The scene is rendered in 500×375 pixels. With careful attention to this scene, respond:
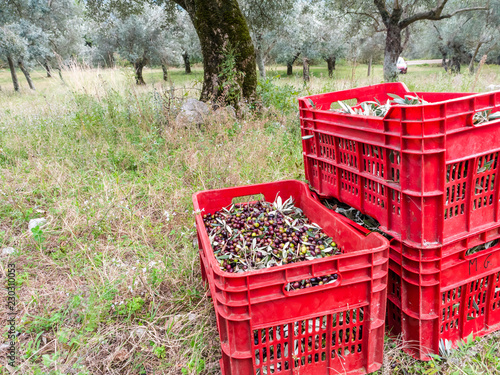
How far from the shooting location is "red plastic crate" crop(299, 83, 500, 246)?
1.53m

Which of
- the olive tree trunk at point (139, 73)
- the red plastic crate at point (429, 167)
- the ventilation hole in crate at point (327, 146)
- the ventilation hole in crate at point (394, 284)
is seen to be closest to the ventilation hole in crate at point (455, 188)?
the red plastic crate at point (429, 167)

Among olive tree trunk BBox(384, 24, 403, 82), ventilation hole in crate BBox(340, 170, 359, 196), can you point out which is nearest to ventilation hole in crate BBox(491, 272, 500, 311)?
ventilation hole in crate BBox(340, 170, 359, 196)

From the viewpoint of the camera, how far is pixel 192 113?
5586mm

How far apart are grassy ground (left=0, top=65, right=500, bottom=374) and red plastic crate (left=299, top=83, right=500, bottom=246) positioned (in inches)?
29.1

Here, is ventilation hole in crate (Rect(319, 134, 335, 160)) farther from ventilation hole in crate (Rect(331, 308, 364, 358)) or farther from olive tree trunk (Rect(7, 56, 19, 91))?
olive tree trunk (Rect(7, 56, 19, 91))

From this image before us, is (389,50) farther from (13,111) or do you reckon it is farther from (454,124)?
(454,124)

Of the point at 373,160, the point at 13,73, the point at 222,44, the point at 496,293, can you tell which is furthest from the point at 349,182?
the point at 13,73

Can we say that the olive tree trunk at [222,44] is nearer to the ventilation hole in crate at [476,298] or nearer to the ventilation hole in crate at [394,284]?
the ventilation hole in crate at [394,284]

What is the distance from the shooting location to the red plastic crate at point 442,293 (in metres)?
1.72

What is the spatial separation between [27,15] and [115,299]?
22921mm

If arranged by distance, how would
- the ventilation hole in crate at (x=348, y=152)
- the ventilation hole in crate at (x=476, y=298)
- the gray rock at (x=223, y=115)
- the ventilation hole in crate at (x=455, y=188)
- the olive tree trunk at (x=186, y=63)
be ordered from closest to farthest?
1. the ventilation hole in crate at (x=455, y=188)
2. the ventilation hole in crate at (x=476, y=298)
3. the ventilation hole in crate at (x=348, y=152)
4. the gray rock at (x=223, y=115)
5. the olive tree trunk at (x=186, y=63)

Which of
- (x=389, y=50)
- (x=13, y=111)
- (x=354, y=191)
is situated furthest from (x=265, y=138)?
(x=389, y=50)

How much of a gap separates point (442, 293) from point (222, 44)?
5.84 metres

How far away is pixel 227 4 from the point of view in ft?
20.9
